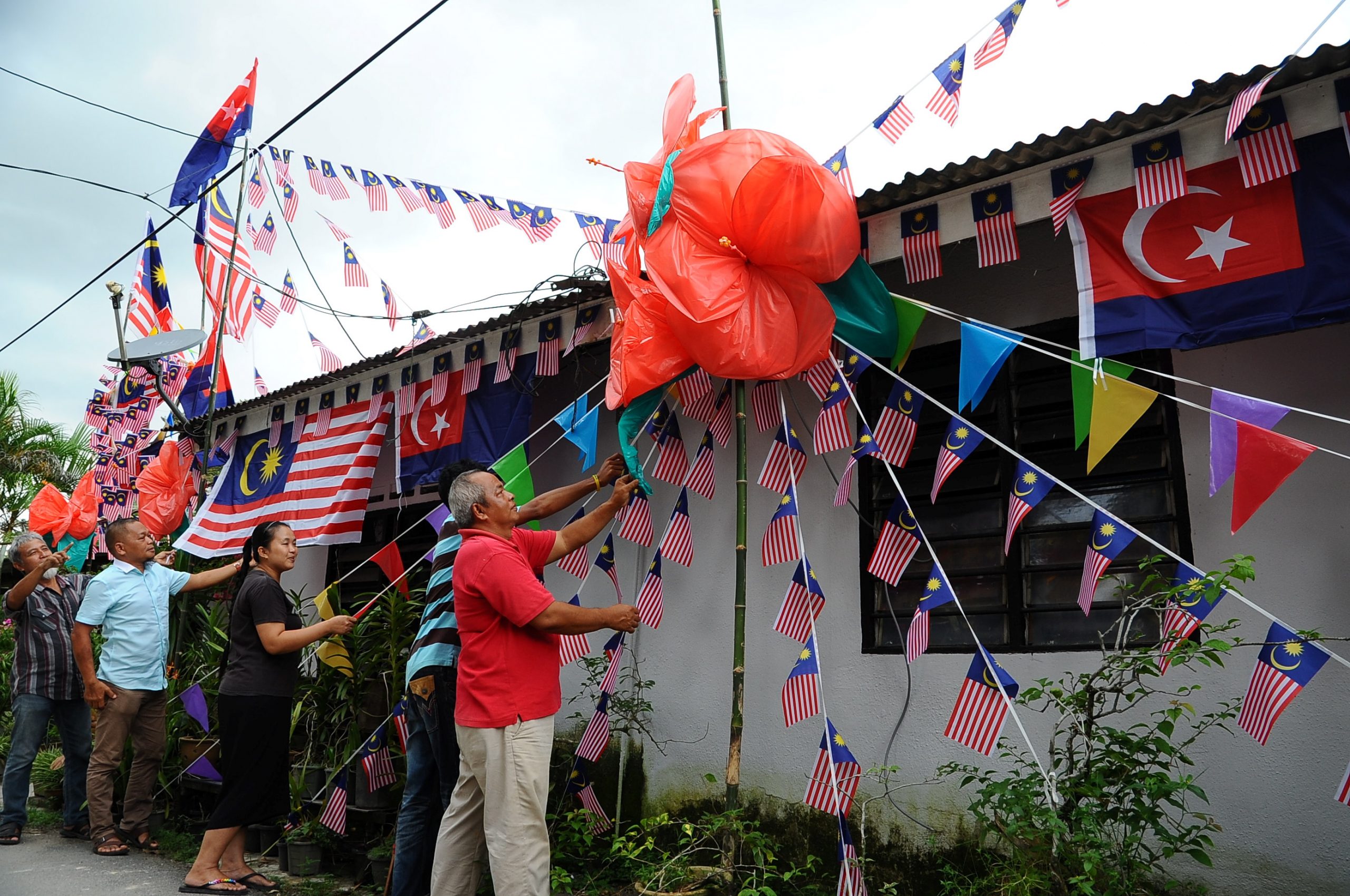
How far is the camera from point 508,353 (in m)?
5.72

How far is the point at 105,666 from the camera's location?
18.6 feet

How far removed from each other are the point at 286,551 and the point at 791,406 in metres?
2.75

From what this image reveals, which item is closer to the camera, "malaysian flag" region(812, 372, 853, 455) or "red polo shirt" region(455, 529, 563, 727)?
"red polo shirt" region(455, 529, 563, 727)

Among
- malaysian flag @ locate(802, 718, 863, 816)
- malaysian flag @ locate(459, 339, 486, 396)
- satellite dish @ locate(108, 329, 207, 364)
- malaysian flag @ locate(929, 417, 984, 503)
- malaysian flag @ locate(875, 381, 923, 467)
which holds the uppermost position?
satellite dish @ locate(108, 329, 207, 364)

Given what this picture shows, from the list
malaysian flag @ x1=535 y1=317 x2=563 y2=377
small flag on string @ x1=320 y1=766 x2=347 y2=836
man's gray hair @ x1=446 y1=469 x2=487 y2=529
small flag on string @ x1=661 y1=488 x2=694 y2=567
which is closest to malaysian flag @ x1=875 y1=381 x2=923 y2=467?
small flag on string @ x1=661 y1=488 x2=694 y2=567

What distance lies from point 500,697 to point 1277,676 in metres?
2.62

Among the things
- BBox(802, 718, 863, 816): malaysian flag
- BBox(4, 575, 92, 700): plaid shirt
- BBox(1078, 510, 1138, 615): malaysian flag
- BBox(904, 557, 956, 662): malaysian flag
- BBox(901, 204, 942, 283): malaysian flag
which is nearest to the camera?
BBox(1078, 510, 1138, 615): malaysian flag

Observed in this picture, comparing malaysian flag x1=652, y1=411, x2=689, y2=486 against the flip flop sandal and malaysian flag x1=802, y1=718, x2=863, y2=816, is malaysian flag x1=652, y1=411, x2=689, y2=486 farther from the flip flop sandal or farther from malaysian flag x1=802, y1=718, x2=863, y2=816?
the flip flop sandal

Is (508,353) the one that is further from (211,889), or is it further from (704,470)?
(211,889)

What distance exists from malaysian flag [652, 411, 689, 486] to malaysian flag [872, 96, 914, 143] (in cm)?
180

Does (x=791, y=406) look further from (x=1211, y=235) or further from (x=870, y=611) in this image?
(x=1211, y=235)

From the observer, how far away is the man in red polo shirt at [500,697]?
11.5 feet

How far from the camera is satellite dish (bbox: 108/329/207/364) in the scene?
302 inches

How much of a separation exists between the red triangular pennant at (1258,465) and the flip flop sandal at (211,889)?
183 inches
